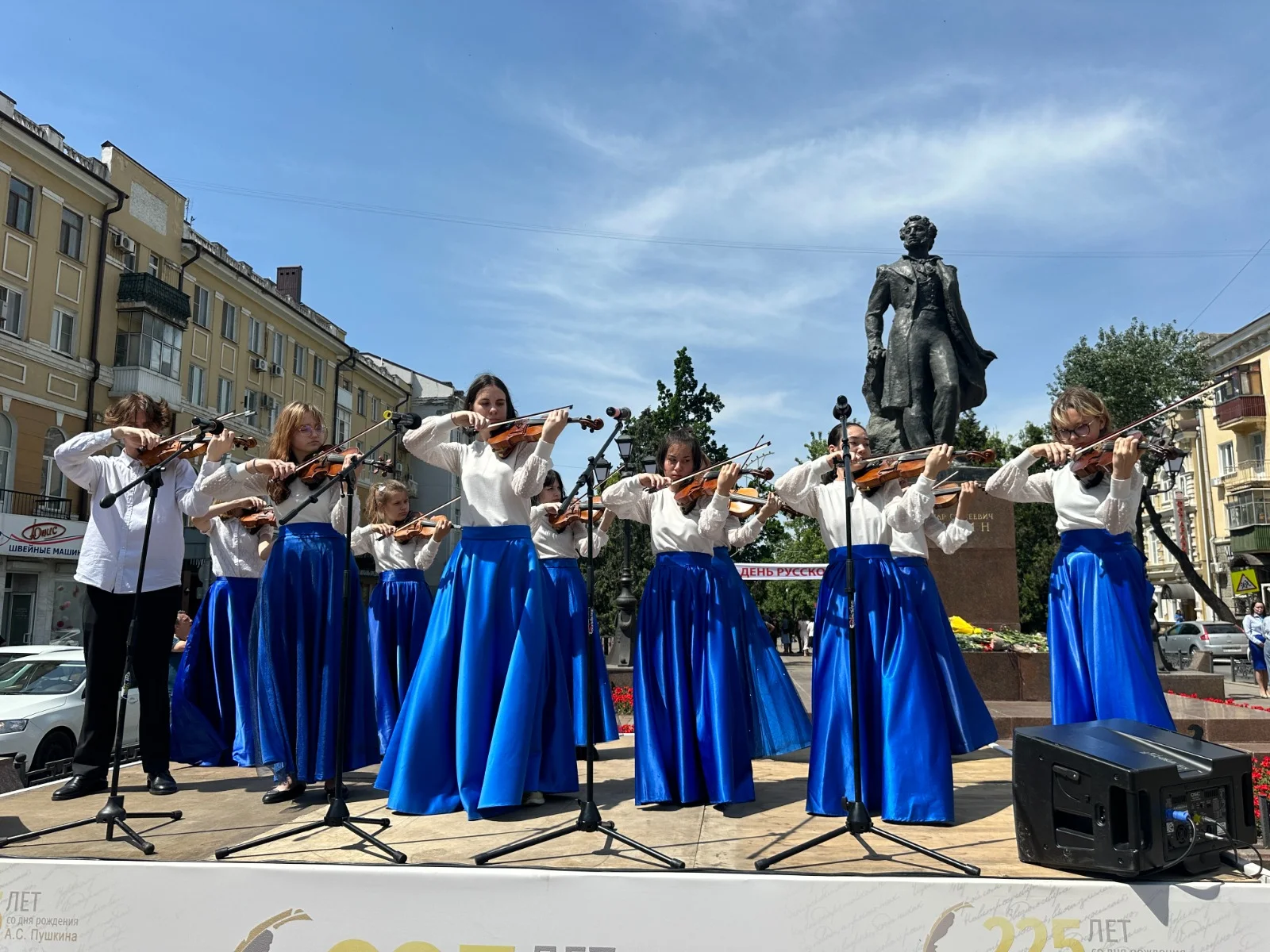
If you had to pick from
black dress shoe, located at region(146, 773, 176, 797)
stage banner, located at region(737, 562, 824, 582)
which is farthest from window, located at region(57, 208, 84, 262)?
black dress shoe, located at region(146, 773, 176, 797)

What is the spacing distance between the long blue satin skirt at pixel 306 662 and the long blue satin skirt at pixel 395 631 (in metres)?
0.95

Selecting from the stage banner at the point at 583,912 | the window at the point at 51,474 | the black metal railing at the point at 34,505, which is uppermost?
the window at the point at 51,474

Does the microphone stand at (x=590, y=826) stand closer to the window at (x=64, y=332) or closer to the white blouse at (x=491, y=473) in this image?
the white blouse at (x=491, y=473)

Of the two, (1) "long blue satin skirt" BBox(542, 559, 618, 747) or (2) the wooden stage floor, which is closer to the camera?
(2) the wooden stage floor

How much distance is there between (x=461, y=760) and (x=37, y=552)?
2050 centimetres

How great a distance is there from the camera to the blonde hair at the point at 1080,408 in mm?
4336

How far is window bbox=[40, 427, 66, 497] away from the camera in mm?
21672

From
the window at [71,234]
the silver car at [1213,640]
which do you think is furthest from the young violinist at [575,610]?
the silver car at [1213,640]

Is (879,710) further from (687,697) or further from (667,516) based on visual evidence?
(667,516)

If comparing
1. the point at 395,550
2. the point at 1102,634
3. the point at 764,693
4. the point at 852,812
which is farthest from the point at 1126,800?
the point at 395,550

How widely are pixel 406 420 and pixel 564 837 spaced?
6.11 ft

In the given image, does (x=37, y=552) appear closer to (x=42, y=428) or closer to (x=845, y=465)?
(x=42, y=428)

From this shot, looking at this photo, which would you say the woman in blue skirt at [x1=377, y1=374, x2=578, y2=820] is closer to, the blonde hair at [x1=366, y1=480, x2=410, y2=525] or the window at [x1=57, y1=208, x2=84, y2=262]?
the blonde hair at [x1=366, y1=480, x2=410, y2=525]

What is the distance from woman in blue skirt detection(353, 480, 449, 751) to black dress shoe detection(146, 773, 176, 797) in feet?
3.60
